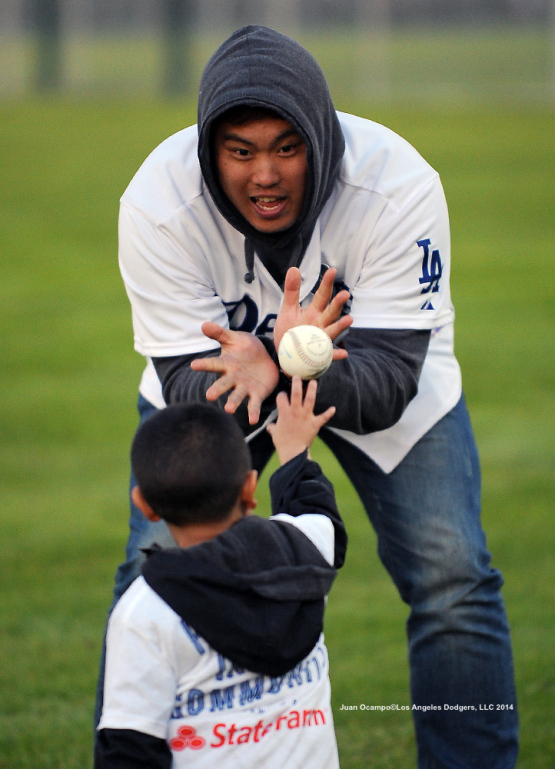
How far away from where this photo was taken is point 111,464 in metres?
6.61

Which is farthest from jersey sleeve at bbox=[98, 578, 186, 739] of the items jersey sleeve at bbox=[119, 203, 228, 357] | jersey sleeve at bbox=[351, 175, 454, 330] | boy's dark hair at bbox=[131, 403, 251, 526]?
jersey sleeve at bbox=[351, 175, 454, 330]

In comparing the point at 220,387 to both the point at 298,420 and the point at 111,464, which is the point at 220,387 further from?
the point at 111,464

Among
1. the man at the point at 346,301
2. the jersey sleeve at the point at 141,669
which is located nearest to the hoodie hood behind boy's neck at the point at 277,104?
the man at the point at 346,301

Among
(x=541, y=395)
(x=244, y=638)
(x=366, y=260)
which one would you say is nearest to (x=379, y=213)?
(x=366, y=260)

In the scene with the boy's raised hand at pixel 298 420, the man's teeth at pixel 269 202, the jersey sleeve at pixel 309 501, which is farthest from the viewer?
the man's teeth at pixel 269 202

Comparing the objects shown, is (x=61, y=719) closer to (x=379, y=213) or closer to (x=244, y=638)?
(x=244, y=638)

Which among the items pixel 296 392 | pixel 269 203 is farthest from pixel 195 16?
pixel 296 392

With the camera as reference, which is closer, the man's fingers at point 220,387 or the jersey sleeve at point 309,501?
the jersey sleeve at point 309,501

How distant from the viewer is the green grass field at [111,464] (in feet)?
12.5

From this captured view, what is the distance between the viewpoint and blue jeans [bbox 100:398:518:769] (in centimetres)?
305

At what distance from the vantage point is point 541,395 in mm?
7574

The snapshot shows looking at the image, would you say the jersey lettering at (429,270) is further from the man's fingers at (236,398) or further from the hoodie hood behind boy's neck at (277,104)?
the man's fingers at (236,398)

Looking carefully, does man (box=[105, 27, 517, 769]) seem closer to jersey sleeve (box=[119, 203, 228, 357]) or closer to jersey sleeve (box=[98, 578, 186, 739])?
jersey sleeve (box=[119, 203, 228, 357])

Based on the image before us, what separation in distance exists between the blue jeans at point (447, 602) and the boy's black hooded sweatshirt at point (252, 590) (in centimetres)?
88
